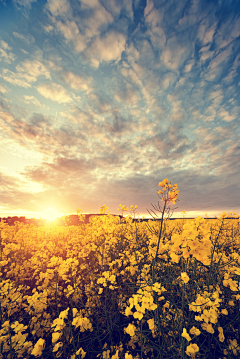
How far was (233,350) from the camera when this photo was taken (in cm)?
187

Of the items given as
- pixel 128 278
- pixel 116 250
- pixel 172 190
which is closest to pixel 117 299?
pixel 128 278

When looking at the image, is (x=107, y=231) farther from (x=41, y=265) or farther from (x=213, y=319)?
(x=213, y=319)

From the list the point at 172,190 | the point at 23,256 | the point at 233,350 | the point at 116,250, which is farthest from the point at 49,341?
the point at 23,256

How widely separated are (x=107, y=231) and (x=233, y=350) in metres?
3.69

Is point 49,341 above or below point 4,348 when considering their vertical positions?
below

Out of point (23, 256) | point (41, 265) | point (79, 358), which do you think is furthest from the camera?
point (23, 256)

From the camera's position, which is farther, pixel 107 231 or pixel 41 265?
pixel 107 231

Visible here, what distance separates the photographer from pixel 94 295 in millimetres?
3062

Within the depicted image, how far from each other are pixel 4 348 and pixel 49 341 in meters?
1.27

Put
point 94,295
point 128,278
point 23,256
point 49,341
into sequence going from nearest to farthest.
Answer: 1. point 49,341
2. point 94,295
3. point 128,278
4. point 23,256

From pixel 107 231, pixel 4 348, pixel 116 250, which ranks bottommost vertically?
pixel 4 348

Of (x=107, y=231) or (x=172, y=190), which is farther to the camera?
(x=107, y=231)

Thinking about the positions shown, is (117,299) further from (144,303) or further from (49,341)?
(144,303)

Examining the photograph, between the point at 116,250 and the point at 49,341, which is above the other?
the point at 116,250
